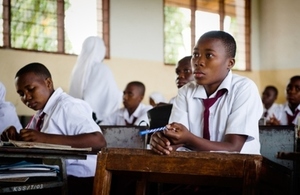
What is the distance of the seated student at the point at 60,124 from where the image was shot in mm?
2275

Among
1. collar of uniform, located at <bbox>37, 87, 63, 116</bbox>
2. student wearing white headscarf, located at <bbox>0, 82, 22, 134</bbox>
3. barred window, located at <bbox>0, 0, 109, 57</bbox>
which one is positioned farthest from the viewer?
barred window, located at <bbox>0, 0, 109, 57</bbox>

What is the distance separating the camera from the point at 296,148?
9.09 feet

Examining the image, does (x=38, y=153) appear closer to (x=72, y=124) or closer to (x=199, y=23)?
(x=72, y=124)

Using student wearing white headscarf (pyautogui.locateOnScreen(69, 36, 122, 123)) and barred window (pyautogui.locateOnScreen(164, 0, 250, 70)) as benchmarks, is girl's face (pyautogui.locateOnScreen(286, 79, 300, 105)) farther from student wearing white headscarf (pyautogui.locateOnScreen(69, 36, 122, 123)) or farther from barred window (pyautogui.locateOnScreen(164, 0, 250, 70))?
barred window (pyautogui.locateOnScreen(164, 0, 250, 70))

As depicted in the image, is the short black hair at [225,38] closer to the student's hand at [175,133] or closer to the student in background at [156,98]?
the student's hand at [175,133]

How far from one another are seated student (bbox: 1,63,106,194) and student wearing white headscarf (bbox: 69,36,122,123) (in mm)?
3151

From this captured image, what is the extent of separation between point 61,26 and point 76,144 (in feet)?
17.9

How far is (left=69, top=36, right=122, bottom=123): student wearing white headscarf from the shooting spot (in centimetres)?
581

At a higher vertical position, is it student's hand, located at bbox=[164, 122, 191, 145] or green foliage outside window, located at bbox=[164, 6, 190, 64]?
green foliage outside window, located at bbox=[164, 6, 190, 64]

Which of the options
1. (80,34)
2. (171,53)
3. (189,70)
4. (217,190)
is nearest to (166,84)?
(171,53)

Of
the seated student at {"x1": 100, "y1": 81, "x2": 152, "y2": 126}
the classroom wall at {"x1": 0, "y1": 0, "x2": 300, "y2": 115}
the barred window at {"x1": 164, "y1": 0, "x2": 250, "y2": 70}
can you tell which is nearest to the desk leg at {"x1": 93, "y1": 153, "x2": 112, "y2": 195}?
the seated student at {"x1": 100, "y1": 81, "x2": 152, "y2": 126}

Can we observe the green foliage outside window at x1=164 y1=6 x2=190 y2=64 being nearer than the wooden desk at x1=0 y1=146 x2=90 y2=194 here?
No

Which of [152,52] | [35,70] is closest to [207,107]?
[35,70]

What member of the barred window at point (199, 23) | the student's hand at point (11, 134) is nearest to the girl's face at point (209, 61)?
the student's hand at point (11, 134)
